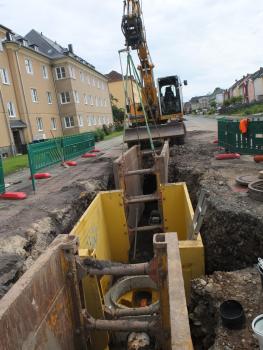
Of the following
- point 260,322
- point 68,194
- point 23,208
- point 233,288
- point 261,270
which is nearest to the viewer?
point 260,322

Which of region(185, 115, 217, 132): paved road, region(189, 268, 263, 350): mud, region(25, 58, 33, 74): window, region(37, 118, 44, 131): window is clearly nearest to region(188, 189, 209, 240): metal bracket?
region(189, 268, 263, 350): mud

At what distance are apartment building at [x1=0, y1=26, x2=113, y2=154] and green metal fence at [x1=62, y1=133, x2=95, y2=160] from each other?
11.3 ft

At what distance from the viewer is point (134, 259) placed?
27.2 ft

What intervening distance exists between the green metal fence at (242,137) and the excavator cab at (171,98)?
357 centimetres

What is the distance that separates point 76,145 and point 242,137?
842 cm

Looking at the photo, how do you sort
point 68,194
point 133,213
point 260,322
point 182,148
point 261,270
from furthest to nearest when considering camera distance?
point 182,148 < point 133,213 < point 68,194 < point 261,270 < point 260,322

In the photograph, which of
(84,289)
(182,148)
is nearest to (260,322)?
(84,289)

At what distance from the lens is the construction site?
352 centimetres

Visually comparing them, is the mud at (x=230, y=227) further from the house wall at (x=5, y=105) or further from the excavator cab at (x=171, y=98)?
the house wall at (x=5, y=105)

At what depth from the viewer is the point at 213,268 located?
5.73 meters

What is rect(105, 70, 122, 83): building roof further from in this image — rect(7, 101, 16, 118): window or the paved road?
rect(7, 101, 16, 118): window

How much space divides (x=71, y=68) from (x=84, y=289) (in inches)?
1409

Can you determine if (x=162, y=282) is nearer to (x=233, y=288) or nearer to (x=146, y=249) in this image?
(x=233, y=288)

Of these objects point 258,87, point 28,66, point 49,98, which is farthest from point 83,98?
point 258,87
